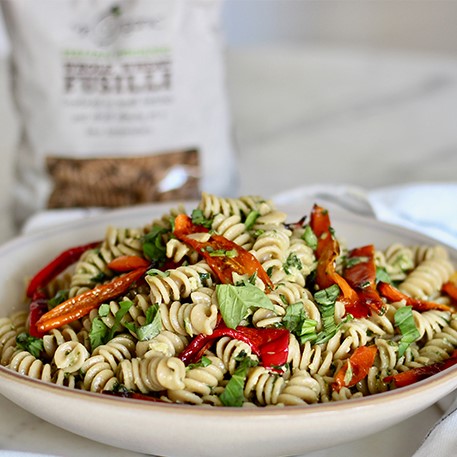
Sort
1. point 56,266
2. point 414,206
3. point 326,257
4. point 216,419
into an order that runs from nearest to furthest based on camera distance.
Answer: point 216,419 < point 326,257 < point 56,266 < point 414,206

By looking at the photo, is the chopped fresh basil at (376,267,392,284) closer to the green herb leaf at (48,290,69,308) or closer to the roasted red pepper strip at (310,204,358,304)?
the roasted red pepper strip at (310,204,358,304)

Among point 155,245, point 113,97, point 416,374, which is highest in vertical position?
point 113,97

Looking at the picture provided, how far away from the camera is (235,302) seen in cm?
104

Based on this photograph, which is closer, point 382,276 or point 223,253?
point 223,253

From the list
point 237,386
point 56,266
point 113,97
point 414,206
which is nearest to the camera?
point 237,386

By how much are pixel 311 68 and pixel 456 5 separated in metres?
0.46

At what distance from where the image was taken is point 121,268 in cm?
121

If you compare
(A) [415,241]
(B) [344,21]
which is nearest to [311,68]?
(B) [344,21]

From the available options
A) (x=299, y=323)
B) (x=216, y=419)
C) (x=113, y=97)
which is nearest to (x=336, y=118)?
(x=113, y=97)

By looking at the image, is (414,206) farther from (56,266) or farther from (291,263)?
(56,266)

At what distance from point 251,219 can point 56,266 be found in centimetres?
36

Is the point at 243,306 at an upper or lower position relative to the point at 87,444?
upper

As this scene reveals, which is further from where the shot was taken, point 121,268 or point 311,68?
point 311,68

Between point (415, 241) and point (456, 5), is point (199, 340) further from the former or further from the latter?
point (456, 5)
